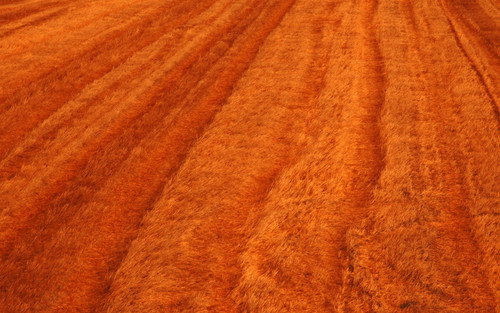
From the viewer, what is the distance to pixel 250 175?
230 centimetres

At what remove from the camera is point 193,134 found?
272cm

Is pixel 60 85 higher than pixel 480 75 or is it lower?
higher

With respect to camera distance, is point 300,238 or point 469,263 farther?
point 300,238

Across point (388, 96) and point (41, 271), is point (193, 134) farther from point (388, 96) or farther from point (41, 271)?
point (388, 96)

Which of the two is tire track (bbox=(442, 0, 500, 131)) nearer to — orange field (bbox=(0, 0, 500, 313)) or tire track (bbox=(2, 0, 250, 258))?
orange field (bbox=(0, 0, 500, 313))

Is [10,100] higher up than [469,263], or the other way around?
[10,100]

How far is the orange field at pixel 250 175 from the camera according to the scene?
1.66m

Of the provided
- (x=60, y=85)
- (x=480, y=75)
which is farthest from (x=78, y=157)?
(x=480, y=75)

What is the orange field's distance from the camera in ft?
5.45

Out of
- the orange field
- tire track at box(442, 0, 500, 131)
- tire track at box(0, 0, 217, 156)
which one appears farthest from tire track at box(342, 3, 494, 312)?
tire track at box(0, 0, 217, 156)

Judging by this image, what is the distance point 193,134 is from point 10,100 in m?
1.54

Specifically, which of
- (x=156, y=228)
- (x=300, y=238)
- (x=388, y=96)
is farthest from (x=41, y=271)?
(x=388, y=96)

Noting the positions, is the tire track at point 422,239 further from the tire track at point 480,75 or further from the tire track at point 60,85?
the tire track at point 60,85

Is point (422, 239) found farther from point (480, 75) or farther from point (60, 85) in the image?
point (60, 85)
